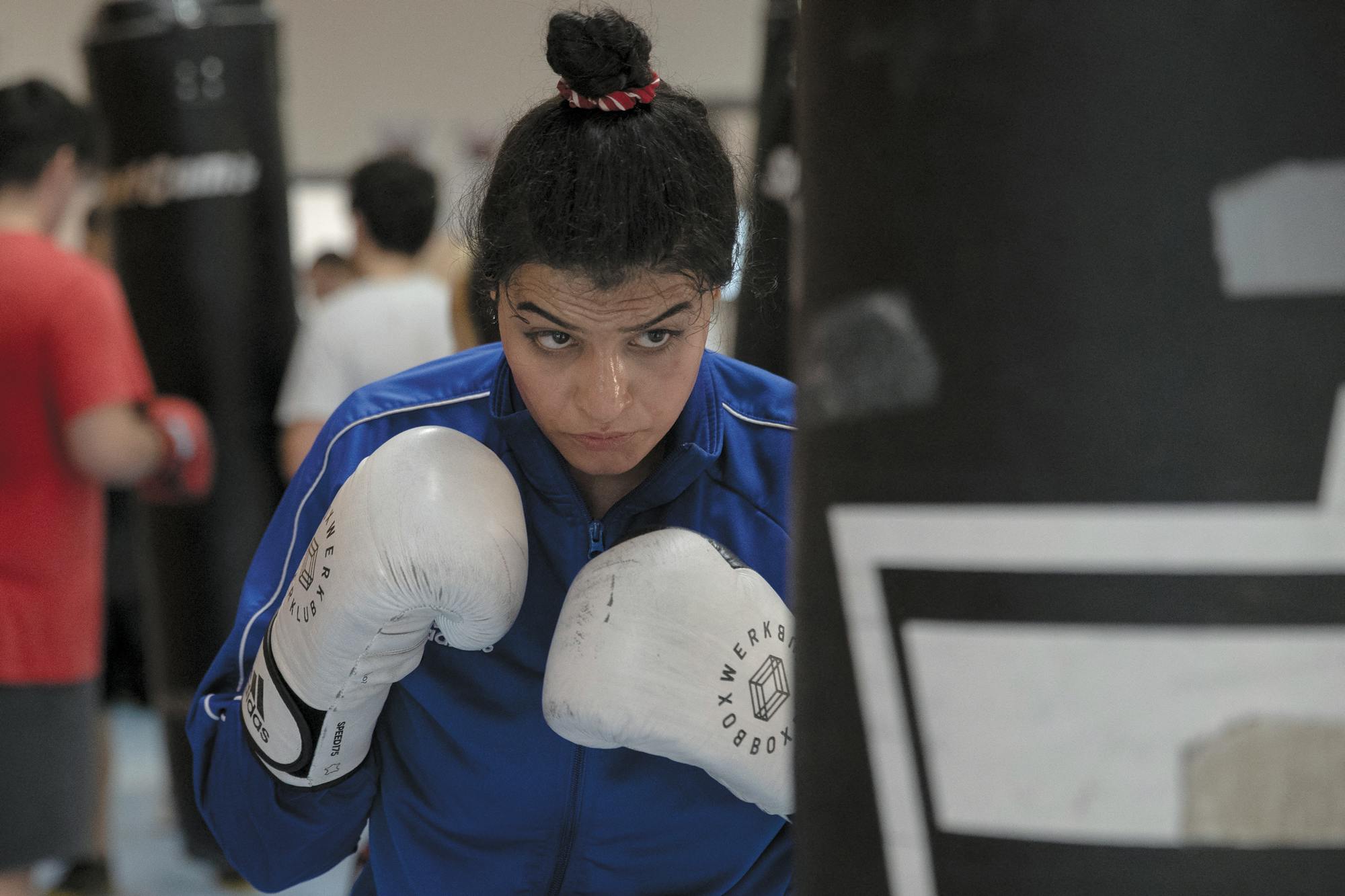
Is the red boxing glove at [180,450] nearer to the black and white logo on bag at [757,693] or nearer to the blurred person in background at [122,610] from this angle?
the black and white logo on bag at [757,693]

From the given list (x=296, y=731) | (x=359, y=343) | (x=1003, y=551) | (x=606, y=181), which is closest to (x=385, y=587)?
(x=296, y=731)

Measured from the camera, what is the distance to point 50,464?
6.60 ft

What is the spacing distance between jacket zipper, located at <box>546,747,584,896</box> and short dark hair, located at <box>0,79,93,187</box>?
1512mm

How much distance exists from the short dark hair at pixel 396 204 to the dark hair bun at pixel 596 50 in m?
1.83

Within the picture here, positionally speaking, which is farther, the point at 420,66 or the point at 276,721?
the point at 420,66

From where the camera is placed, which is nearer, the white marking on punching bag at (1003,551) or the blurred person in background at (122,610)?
the white marking on punching bag at (1003,551)

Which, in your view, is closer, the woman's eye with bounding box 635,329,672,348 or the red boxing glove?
the woman's eye with bounding box 635,329,672,348

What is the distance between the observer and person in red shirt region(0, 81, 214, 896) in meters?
1.86

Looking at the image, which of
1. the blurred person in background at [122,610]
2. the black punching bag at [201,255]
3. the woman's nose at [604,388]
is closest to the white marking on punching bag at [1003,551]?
the woman's nose at [604,388]

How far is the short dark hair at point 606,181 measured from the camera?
91cm

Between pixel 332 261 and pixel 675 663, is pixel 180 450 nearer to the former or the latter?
Answer: pixel 675 663

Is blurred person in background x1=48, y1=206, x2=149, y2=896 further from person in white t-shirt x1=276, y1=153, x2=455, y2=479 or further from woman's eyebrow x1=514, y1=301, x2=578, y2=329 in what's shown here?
woman's eyebrow x1=514, y1=301, x2=578, y2=329

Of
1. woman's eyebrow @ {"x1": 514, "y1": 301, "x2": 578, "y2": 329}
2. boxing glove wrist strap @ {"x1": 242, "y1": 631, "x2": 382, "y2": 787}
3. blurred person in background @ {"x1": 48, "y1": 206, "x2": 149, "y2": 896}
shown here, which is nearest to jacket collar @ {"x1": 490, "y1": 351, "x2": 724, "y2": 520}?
woman's eyebrow @ {"x1": 514, "y1": 301, "x2": 578, "y2": 329}

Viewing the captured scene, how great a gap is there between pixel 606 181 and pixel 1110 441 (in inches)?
22.3
